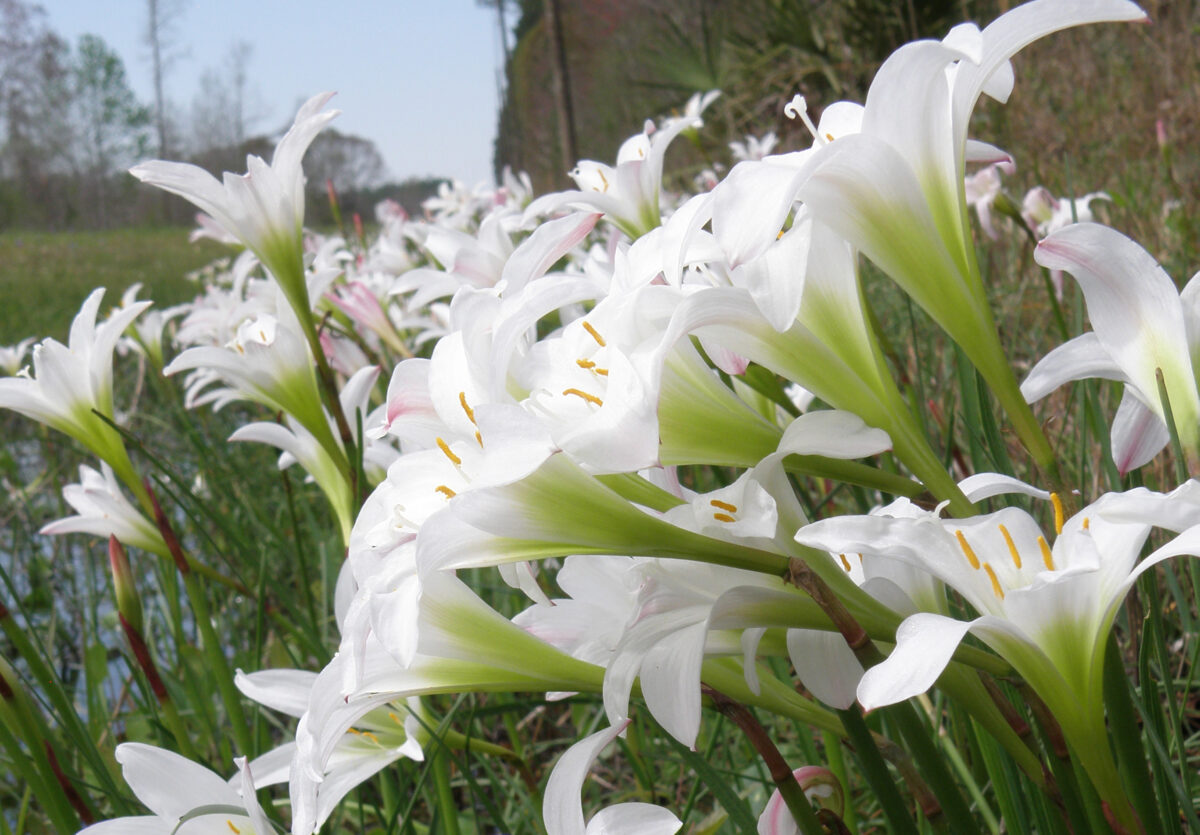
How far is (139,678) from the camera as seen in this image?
117 cm

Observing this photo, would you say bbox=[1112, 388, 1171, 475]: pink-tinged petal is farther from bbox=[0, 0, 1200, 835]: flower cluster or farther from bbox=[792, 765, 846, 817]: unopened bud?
bbox=[792, 765, 846, 817]: unopened bud

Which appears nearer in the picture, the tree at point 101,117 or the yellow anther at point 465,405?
the yellow anther at point 465,405

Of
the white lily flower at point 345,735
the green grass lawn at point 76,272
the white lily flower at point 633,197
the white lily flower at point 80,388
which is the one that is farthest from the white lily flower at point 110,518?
the green grass lawn at point 76,272

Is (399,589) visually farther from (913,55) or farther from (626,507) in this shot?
(913,55)

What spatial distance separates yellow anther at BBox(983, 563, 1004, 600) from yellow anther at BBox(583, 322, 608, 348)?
0.21 meters

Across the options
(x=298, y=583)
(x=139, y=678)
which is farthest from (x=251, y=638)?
(x=139, y=678)

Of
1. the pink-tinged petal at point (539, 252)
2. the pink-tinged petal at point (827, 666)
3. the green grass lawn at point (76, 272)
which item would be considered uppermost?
the green grass lawn at point (76, 272)

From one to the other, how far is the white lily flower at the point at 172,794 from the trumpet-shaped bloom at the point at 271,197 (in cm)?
45

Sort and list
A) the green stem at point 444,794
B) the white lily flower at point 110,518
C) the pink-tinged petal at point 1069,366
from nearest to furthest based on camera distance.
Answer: the pink-tinged petal at point 1069,366, the green stem at point 444,794, the white lily flower at point 110,518

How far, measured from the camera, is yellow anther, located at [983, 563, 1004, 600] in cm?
45

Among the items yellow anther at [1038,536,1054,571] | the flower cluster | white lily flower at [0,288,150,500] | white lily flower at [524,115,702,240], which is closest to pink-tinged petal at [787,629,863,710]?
the flower cluster

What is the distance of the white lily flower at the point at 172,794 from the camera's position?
0.71 metres

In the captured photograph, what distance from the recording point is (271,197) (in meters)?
1.04

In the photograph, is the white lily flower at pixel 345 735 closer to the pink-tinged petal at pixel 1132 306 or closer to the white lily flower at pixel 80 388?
the white lily flower at pixel 80 388
